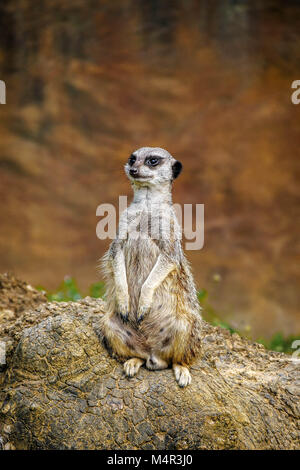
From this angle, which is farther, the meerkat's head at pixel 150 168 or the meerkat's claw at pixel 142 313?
the meerkat's head at pixel 150 168

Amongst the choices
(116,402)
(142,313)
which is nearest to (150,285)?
(142,313)

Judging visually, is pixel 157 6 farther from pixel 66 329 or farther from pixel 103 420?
pixel 103 420

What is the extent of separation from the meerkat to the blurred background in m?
4.43

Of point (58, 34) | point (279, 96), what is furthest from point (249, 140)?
point (58, 34)

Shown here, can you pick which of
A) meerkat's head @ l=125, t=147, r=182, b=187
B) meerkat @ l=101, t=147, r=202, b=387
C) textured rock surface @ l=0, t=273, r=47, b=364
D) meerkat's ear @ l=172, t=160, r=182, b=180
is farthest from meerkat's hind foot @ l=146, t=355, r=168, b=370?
meerkat's ear @ l=172, t=160, r=182, b=180

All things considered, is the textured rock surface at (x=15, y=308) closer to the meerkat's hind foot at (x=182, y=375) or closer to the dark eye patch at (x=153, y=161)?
the meerkat's hind foot at (x=182, y=375)

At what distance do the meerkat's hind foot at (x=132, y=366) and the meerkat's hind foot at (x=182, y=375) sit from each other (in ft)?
0.74

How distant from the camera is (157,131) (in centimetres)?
835

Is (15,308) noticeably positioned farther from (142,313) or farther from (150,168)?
(150,168)

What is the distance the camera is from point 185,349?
3.58m

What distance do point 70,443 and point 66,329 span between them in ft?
2.34

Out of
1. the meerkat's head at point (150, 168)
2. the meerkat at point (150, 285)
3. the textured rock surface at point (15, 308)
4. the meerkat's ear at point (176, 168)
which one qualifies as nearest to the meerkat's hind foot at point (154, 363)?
the meerkat at point (150, 285)

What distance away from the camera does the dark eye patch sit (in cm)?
377

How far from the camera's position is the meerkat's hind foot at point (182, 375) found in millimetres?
3451
